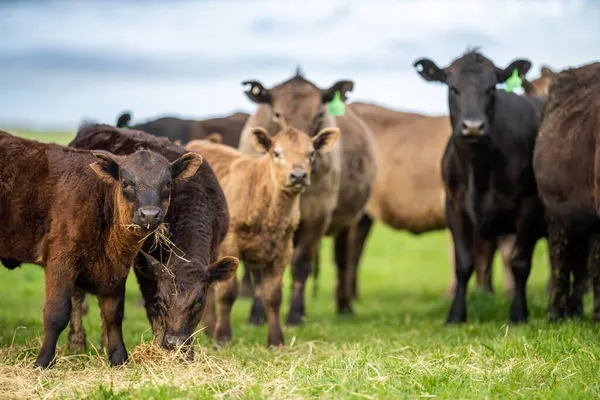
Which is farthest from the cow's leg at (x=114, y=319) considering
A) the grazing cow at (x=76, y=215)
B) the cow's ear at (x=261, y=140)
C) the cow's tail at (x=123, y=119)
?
the cow's tail at (x=123, y=119)

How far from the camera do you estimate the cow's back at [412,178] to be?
1730 centimetres

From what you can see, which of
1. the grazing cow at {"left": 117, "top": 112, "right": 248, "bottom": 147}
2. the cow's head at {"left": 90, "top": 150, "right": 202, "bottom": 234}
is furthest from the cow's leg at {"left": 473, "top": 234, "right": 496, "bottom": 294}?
the cow's head at {"left": 90, "top": 150, "right": 202, "bottom": 234}

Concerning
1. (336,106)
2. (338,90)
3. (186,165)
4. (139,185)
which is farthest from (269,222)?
(338,90)

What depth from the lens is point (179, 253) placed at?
7793mm

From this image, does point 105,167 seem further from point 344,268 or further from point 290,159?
point 344,268

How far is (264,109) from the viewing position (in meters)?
12.8

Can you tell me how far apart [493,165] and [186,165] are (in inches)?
173

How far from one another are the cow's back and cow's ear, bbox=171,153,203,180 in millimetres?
9727

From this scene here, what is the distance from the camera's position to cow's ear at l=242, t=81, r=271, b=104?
1228cm

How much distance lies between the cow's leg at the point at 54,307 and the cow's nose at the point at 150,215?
87 centimetres

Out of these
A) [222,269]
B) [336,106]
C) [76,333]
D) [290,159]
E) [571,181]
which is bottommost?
[76,333]

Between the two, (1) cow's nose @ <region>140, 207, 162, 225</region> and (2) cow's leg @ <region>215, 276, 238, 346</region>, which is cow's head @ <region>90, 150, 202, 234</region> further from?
(2) cow's leg @ <region>215, 276, 238, 346</region>

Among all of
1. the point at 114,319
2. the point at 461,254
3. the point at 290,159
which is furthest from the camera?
the point at 461,254

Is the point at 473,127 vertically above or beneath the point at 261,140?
above
